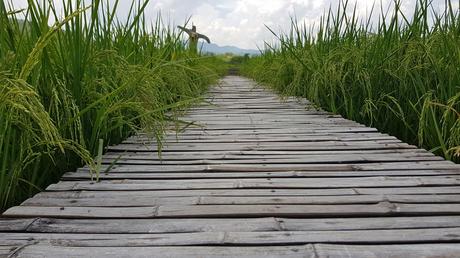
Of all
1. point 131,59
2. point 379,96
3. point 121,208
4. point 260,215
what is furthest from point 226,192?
point 379,96

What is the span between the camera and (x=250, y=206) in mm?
1331

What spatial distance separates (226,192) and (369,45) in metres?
2.32

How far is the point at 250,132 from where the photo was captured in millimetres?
2725

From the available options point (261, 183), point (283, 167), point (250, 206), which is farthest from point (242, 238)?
point (283, 167)

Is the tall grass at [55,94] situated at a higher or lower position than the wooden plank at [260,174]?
higher

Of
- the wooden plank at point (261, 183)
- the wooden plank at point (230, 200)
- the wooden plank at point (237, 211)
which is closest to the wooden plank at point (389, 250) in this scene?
the wooden plank at point (237, 211)

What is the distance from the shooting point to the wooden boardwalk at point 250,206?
41.4 inches

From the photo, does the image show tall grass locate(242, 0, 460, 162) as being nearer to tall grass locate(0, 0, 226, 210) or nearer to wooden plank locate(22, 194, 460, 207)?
wooden plank locate(22, 194, 460, 207)

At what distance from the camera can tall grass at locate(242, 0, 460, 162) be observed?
2312 millimetres

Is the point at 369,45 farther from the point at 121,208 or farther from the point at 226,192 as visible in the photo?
the point at 121,208

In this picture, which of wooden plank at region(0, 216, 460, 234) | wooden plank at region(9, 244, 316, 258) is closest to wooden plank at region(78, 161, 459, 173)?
wooden plank at region(0, 216, 460, 234)

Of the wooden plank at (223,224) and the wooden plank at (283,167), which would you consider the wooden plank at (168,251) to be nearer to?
the wooden plank at (223,224)

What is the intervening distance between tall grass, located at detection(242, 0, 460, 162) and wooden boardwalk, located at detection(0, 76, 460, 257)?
1.07 ft

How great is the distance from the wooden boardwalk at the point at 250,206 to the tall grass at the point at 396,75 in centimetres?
33
